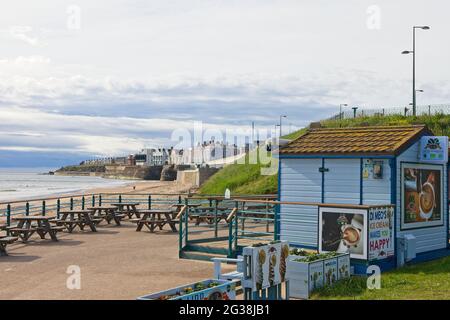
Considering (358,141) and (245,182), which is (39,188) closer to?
(245,182)

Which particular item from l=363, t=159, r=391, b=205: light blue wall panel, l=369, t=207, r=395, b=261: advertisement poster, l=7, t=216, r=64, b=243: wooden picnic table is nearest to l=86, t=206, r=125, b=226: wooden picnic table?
l=7, t=216, r=64, b=243: wooden picnic table

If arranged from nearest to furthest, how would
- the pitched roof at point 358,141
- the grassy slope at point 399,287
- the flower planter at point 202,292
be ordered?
the flower planter at point 202,292
the grassy slope at point 399,287
the pitched roof at point 358,141

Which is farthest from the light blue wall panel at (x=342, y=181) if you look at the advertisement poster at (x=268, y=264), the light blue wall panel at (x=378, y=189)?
the advertisement poster at (x=268, y=264)

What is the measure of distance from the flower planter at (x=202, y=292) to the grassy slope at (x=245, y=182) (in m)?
27.8

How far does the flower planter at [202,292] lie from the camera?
7.41 metres

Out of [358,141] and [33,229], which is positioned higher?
[358,141]

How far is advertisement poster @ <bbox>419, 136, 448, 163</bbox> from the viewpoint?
13.9 m

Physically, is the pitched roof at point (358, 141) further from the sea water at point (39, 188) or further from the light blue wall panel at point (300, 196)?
the sea water at point (39, 188)

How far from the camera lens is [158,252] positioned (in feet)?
50.1

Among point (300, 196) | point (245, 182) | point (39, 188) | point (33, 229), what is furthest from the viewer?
point (39, 188)

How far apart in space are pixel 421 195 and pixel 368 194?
157 cm

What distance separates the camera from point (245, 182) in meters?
42.0

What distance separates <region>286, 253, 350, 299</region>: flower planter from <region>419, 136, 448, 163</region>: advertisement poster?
165 inches

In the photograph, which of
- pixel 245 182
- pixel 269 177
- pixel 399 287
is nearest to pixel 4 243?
pixel 399 287
